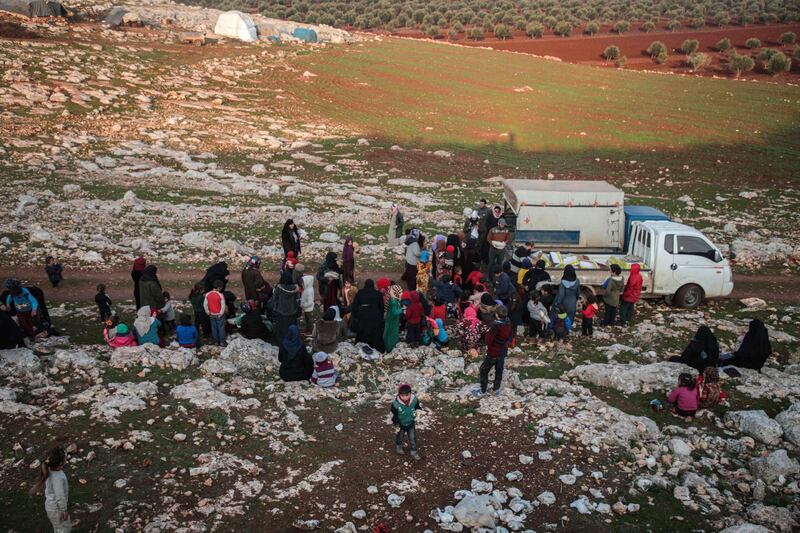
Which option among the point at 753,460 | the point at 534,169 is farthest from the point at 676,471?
the point at 534,169

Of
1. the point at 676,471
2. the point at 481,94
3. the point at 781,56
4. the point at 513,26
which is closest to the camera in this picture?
the point at 676,471

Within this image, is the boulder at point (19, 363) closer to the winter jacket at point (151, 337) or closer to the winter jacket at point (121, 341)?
the winter jacket at point (121, 341)

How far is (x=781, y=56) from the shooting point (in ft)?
186

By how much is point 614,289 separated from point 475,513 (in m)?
8.20

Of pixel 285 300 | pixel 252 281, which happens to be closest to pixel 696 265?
pixel 285 300

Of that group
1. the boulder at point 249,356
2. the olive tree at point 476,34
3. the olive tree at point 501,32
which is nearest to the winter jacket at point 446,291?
the boulder at point 249,356

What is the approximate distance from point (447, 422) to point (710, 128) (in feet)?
116

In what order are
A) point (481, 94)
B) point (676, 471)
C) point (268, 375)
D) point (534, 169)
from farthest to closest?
1. point (481, 94)
2. point (534, 169)
3. point (268, 375)
4. point (676, 471)

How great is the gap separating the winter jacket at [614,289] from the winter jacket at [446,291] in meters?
3.44

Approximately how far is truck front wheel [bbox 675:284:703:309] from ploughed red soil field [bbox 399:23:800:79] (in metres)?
50.6

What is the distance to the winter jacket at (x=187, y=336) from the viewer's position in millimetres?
12875

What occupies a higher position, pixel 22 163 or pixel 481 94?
pixel 481 94

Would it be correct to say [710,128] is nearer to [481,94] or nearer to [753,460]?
[481,94]

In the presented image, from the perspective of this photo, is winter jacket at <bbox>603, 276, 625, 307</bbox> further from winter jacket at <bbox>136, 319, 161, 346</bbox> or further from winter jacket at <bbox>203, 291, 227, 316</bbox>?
winter jacket at <bbox>136, 319, 161, 346</bbox>
